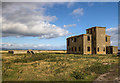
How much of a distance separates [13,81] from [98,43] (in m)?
33.0

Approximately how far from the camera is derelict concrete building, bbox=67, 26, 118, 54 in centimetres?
3641

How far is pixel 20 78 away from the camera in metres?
10.6

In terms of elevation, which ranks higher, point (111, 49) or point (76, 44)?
point (76, 44)

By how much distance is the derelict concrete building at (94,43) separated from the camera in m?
36.4

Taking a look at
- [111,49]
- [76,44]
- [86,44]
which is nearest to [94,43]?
[86,44]

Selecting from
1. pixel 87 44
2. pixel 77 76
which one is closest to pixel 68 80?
pixel 77 76

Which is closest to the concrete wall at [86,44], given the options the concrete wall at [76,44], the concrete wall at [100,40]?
the concrete wall at [76,44]

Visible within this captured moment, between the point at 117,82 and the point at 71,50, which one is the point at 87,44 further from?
the point at 117,82

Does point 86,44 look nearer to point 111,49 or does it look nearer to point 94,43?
point 94,43

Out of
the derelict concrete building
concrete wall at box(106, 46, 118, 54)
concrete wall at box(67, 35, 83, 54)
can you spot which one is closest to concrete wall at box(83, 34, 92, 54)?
the derelict concrete building

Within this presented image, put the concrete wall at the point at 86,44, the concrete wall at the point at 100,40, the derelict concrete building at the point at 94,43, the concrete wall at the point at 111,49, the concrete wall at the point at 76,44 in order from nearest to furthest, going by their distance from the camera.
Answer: the concrete wall at the point at 86,44 < the derelict concrete building at the point at 94,43 < the concrete wall at the point at 100,40 < the concrete wall at the point at 76,44 < the concrete wall at the point at 111,49

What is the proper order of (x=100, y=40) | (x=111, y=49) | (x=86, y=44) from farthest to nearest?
1. (x=111, y=49)
2. (x=100, y=40)
3. (x=86, y=44)

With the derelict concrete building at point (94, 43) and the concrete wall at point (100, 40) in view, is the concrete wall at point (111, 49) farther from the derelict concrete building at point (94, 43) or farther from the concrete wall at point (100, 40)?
the concrete wall at point (100, 40)

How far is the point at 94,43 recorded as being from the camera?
37.3 m
